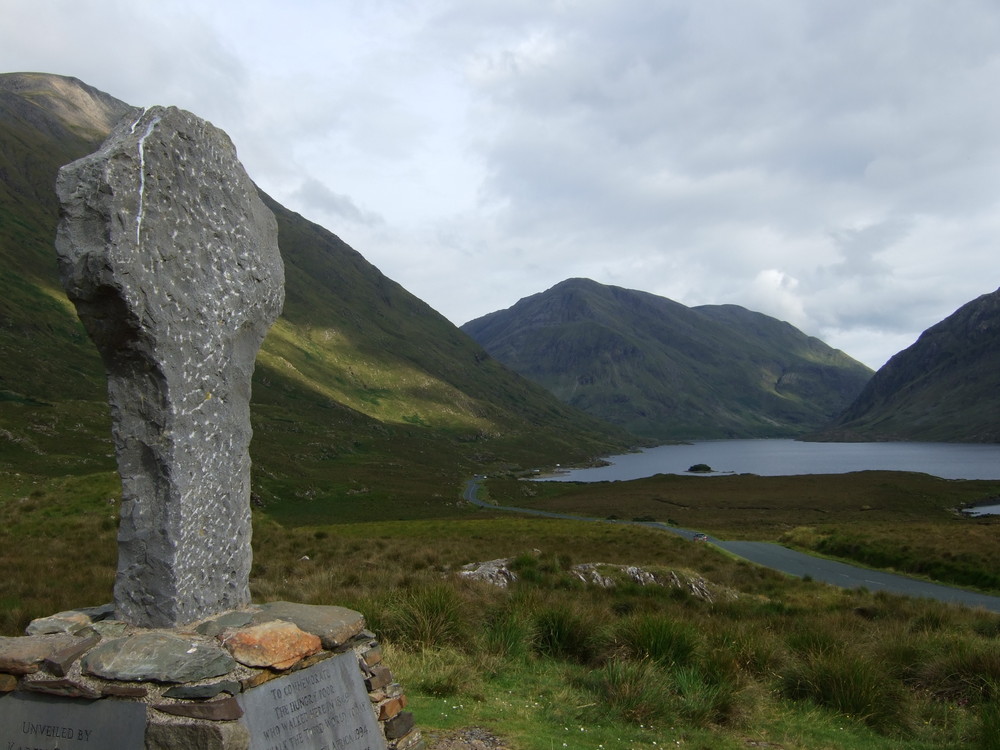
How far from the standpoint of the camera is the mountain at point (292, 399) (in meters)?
58.3

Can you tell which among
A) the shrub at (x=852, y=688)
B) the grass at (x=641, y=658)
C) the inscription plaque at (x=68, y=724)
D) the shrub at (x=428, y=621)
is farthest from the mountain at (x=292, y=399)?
the shrub at (x=852, y=688)

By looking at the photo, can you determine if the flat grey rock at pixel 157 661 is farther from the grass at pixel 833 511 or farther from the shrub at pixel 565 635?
the grass at pixel 833 511

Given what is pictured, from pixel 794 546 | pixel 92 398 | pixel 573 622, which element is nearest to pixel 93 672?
pixel 573 622

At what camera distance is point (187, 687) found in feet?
14.8

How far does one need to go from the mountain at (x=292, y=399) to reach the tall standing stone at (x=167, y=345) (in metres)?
1.11

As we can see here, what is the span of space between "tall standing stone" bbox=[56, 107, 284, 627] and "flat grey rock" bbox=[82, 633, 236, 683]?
2.04ft

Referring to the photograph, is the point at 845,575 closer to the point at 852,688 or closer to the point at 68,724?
the point at 852,688

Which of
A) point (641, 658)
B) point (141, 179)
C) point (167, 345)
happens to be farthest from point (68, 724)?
point (641, 658)

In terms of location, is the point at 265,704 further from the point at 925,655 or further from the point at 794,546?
the point at 794,546

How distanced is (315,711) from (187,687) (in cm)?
105

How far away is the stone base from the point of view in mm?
4457

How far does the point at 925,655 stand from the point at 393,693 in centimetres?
748

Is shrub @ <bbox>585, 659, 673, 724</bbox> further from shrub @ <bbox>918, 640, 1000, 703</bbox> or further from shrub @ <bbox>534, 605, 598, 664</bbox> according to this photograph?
shrub @ <bbox>918, 640, 1000, 703</bbox>

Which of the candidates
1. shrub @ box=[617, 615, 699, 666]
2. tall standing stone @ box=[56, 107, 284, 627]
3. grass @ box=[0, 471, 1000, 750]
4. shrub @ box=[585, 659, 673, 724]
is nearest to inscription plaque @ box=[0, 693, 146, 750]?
tall standing stone @ box=[56, 107, 284, 627]
